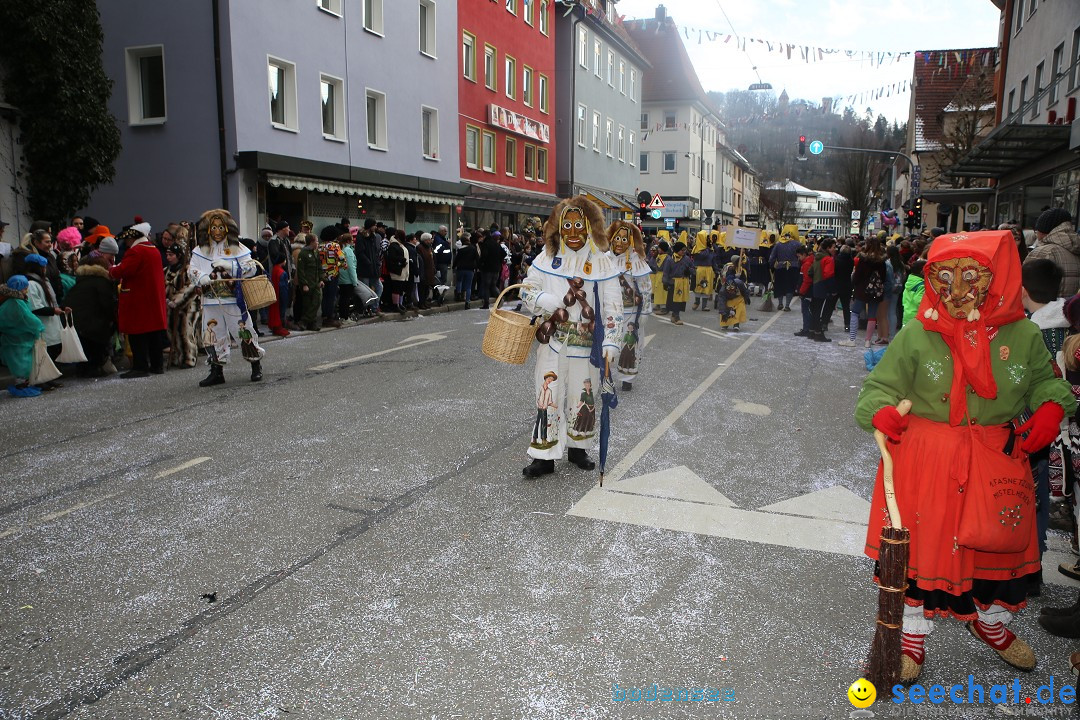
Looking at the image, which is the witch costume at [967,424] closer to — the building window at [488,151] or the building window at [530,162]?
the building window at [488,151]

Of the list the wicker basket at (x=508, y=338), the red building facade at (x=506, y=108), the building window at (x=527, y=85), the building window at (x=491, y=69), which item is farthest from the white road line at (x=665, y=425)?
the building window at (x=527, y=85)

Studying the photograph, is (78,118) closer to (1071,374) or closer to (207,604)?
(207,604)

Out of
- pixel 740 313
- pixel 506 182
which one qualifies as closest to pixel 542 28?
pixel 506 182

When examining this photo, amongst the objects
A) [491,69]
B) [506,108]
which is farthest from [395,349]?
[506,108]

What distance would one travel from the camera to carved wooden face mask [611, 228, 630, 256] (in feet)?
26.9

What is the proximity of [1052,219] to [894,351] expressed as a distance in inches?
238

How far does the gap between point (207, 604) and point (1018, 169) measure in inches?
925

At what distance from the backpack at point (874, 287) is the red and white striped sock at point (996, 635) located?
1037cm

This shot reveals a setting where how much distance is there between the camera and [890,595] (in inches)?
107

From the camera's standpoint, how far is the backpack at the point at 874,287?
1274 cm

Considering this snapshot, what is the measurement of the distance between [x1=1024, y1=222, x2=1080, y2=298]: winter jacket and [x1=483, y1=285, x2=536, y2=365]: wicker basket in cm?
474

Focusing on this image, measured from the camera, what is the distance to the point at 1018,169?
21328 millimetres

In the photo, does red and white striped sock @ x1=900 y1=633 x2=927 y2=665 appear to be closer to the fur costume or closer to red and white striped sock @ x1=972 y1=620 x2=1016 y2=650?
red and white striped sock @ x1=972 y1=620 x2=1016 y2=650

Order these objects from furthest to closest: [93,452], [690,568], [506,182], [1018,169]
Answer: [506,182] → [1018,169] → [93,452] → [690,568]
